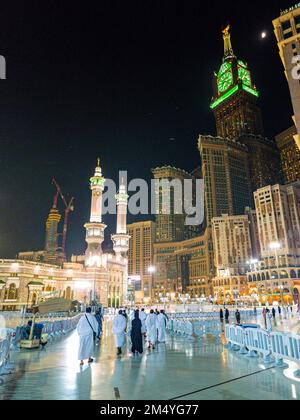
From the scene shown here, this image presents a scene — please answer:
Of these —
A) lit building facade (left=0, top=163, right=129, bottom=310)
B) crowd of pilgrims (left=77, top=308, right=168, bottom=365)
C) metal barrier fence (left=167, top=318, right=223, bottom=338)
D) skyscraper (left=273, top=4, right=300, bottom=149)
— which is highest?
→ skyscraper (left=273, top=4, right=300, bottom=149)

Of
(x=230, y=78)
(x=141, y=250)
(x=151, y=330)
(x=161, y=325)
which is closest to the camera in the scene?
(x=151, y=330)

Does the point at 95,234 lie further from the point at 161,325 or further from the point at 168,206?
the point at 168,206

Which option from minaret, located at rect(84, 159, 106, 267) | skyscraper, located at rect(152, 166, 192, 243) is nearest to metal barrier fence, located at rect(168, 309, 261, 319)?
minaret, located at rect(84, 159, 106, 267)

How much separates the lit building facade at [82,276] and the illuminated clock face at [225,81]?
103302 mm

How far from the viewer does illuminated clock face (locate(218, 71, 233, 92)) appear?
146250mm

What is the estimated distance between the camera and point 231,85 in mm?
144750

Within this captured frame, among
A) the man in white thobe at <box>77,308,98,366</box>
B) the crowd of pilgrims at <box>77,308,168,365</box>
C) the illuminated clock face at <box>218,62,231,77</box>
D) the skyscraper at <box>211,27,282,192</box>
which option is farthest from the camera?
the illuminated clock face at <box>218,62,231,77</box>

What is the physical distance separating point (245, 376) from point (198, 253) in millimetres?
111155

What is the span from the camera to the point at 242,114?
139875 mm

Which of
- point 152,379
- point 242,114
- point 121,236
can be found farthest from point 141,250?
point 152,379

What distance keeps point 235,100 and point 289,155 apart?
132ft

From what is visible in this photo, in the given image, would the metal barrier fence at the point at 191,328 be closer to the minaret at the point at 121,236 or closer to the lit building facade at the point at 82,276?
the lit building facade at the point at 82,276

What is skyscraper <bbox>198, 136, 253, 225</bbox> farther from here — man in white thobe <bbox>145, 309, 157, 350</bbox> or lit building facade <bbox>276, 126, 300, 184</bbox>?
man in white thobe <bbox>145, 309, 157, 350</bbox>

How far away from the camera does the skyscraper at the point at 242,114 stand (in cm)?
12939
